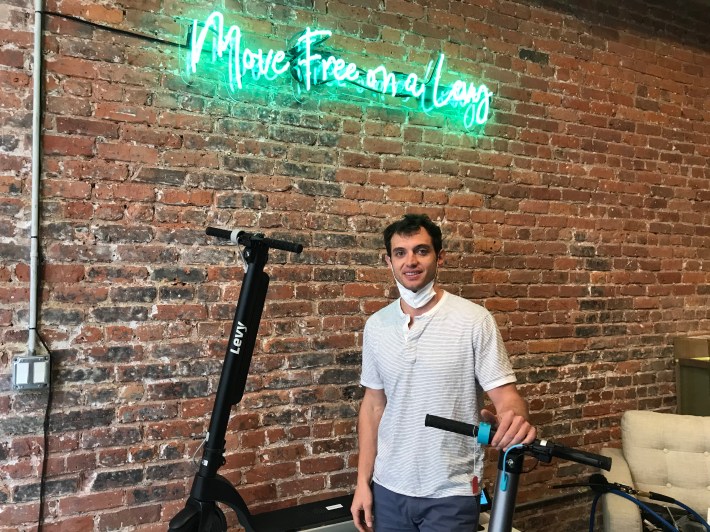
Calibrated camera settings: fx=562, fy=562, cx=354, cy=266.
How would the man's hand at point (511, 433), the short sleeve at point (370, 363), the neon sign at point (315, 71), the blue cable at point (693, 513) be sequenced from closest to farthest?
the man's hand at point (511, 433) → the short sleeve at point (370, 363) → the neon sign at point (315, 71) → the blue cable at point (693, 513)

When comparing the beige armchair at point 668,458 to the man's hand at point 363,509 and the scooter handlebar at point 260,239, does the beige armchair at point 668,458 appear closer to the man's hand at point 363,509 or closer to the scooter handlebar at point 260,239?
the man's hand at point 363,509

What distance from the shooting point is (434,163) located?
287cm

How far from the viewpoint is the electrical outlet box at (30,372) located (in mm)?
2004

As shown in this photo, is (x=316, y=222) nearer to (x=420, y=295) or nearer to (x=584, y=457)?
(x=420, y=295)

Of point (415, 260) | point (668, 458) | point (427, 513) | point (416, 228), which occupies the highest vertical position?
point (416, 228)

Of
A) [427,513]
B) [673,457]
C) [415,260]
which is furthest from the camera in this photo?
[673,457]

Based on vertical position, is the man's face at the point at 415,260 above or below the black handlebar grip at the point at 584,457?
above

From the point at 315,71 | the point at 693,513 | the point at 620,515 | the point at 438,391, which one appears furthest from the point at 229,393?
the point at 693,513

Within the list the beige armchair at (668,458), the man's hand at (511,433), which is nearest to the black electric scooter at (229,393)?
the man's hand at (511,433)

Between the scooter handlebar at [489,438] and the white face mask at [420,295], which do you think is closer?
the scooter handlebar at [489,438]

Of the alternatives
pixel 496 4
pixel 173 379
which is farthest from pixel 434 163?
pixel 173 379

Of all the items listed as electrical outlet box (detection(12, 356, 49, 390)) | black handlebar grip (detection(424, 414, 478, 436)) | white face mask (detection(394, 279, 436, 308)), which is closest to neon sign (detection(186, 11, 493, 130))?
white face mask (detection(394, 279, 436, 308))

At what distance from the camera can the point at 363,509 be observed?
198 centimetres

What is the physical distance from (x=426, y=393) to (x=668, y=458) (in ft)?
5.87
